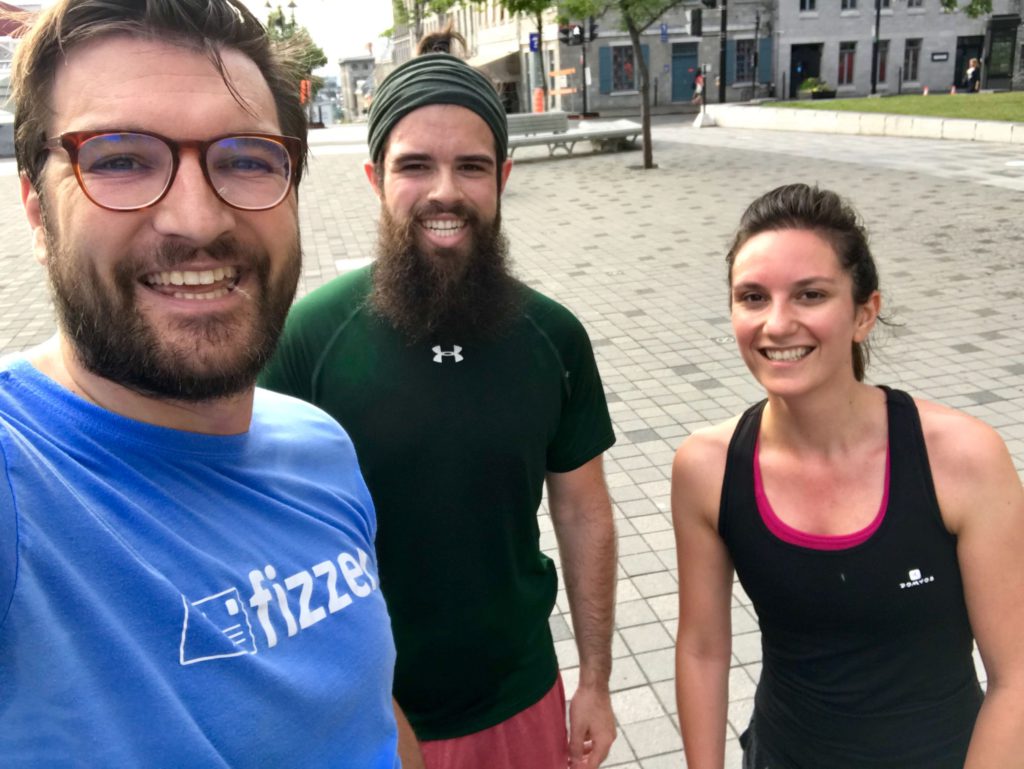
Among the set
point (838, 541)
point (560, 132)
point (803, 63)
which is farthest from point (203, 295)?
point (803, 63)

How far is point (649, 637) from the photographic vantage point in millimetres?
3633

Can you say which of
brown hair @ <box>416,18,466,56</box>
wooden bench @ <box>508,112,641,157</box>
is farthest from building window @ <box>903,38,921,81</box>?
brown hair @ <box>416,18,466,56</box>

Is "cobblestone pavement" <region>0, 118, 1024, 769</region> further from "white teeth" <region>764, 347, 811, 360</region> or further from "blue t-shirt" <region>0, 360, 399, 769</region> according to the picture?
"blue t-shirt" <region>0, 360, 399, 769</region>

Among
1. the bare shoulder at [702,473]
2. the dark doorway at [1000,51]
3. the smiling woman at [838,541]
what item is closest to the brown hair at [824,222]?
the smiling woman at [838,541]

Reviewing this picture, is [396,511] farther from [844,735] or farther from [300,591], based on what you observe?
[844,735]

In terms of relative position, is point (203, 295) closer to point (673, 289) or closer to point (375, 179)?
point (375, 179)

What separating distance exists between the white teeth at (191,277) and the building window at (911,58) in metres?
50.5

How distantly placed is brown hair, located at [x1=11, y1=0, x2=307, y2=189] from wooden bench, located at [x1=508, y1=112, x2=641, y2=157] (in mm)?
19501

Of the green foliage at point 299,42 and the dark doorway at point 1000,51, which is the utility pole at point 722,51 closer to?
the dark doorway at point 1000,51

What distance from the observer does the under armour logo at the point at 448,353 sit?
202 cm

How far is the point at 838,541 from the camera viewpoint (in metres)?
1.79

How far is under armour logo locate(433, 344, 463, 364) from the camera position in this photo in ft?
6.64

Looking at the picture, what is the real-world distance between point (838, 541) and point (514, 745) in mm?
943

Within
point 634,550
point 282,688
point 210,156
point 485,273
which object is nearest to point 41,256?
point 210,156
